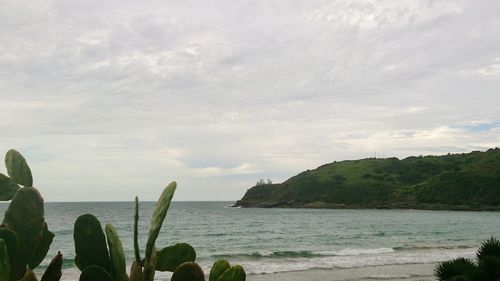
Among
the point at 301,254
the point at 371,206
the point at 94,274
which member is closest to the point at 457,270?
the point at 94,274

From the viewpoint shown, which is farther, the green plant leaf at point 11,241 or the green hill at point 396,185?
the green hill at point 396,185

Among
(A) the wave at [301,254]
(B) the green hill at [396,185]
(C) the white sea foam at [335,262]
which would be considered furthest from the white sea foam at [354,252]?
(B) the green hill at [396,185]

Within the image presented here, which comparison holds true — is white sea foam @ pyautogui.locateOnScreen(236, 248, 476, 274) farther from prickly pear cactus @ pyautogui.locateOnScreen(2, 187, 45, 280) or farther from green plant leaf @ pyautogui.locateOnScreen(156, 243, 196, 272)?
prickly pear cactus @ pyautogui.locateOnScreen(2, 187, 45, 280)

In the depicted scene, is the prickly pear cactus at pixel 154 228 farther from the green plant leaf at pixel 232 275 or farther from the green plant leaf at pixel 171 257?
the green plant leaf at pixel 171 257

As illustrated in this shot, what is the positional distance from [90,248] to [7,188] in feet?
2.23

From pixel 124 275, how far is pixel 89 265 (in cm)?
15

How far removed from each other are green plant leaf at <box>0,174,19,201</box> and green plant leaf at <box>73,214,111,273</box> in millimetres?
574

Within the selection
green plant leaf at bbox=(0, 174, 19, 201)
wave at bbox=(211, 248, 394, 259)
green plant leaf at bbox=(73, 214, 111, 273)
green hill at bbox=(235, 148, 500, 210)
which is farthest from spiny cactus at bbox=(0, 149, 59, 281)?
green hill at bbox=(235, 148, 500, 210)

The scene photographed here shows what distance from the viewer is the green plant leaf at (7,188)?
7.97 ft

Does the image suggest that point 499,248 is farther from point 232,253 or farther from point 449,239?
point 449,239

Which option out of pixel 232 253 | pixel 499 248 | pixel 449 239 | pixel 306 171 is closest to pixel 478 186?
pixel 306 171

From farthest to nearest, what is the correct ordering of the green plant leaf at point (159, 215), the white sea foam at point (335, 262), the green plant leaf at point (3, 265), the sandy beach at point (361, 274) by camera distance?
the white sea foam at point (335, 262) → the sandy beach at point (361, 274) → the green plant leaf at point (159, 215) → the green plant leaf at point (3, 265)

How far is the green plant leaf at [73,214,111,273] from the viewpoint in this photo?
205 cm

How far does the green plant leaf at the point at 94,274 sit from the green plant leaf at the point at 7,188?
29.8 inches
